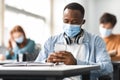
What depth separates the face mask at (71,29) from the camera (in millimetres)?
2605

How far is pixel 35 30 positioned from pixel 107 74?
183 inches

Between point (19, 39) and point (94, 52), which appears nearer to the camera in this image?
point (94, 52)

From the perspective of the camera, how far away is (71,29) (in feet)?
8.54

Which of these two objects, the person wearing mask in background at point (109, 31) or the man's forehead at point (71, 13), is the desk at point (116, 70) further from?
the person wearing mask in background at point (109, 31)

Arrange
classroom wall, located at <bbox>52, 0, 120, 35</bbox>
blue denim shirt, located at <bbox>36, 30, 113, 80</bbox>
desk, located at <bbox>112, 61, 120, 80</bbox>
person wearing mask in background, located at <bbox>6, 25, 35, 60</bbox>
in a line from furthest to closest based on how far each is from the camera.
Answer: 1. classroom wall, located at <bbox>52, 0, 120, 35</bbox>
2. person wearing mask in background, located at <bbox>6, 25, 35, 60</bbox>
3. desk, located at <bbox>112, 61, 120, 80</bbox>
4. blue denim shirt, located at <bbox>36, 30, 113, 80</bbox>

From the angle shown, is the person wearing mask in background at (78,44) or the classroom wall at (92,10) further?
the classroom wall at (92,10)

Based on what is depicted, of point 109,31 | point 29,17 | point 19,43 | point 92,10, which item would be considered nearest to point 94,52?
point 109,31

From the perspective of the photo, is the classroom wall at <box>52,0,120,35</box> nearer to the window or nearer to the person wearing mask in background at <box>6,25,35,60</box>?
the window

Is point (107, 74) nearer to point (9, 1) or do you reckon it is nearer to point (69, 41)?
point (69, 41)

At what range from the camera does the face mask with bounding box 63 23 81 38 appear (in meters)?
2.61

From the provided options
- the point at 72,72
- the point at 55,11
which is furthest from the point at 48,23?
the point at 72,72

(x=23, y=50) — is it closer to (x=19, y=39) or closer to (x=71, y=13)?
(x=19, y=39)

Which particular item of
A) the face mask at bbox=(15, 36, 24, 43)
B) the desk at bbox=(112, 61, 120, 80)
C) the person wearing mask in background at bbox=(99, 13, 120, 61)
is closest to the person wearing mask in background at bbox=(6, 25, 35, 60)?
the face mask at bbox=(15, 36, 24, 43)

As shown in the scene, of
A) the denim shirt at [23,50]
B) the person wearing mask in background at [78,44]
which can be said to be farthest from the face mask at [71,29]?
the denim shirt at [23,50]
